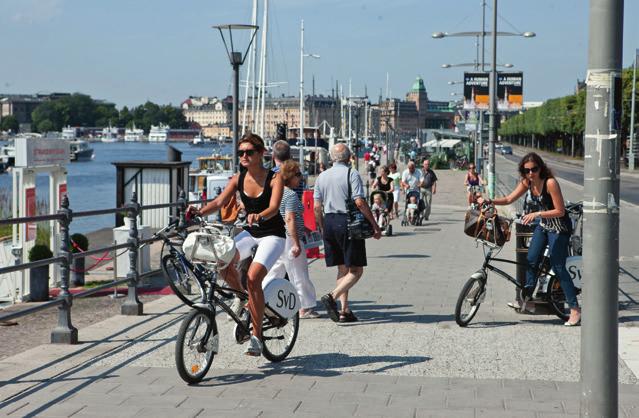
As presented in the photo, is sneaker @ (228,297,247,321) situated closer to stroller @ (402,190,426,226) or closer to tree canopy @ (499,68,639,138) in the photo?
stroller @ (402,190,426,226)

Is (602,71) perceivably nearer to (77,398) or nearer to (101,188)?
(77,398)

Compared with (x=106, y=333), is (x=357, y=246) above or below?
above

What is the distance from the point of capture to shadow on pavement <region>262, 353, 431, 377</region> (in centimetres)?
739

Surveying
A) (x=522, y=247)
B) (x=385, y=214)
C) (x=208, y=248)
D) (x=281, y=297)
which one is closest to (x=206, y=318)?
(x=208, y=248)

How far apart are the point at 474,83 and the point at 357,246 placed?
107 feet

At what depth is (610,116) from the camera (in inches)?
180

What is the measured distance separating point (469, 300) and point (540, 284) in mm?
853

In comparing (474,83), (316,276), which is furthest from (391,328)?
(474,83)

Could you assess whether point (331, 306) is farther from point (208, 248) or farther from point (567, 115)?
point (567, 115)

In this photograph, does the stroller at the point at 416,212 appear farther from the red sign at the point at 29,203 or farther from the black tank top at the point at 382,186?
the red sign at the point at 29,203

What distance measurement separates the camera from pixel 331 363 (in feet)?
25.1

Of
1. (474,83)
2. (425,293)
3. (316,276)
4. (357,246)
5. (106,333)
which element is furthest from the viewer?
(474,83)

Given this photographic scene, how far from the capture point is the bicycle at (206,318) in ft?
22.1

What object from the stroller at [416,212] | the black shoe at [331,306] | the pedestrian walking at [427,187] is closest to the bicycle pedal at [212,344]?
the black shoe at [331,306]
